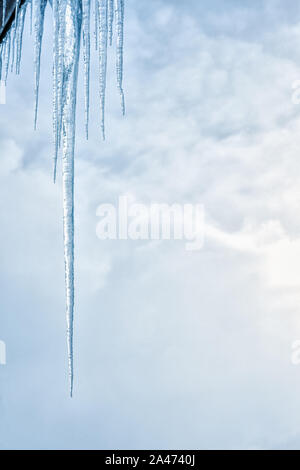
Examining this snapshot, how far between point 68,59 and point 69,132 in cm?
35

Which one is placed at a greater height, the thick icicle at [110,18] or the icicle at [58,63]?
the thick icicle at [110,18]

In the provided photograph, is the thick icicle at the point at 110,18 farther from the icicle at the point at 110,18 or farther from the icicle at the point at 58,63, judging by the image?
the icicle at the point at 58,63

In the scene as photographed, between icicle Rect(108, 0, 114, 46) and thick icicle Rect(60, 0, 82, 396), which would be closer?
thick icicle Rect(60, 0, 82, 396)

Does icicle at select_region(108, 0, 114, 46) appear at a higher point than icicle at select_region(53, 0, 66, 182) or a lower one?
higher

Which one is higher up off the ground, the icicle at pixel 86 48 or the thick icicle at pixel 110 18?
the thick icicle at pixel 110 18

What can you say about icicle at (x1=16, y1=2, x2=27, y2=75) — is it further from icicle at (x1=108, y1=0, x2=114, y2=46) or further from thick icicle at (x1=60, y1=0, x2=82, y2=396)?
icicle at (x1=108, y1=0, x2=114, y2=46)

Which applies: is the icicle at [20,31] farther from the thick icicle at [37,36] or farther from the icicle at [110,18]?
the icicle at [110,18]

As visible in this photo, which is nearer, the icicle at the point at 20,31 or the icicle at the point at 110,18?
the icicle at the point at 20,31

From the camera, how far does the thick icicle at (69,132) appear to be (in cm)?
228

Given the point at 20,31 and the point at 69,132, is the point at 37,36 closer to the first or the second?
the point at 20,31

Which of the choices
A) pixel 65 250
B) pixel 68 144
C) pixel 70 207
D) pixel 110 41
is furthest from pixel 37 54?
pixel 65 250

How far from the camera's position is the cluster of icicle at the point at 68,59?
7.50 feet

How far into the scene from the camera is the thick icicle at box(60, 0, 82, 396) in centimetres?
228

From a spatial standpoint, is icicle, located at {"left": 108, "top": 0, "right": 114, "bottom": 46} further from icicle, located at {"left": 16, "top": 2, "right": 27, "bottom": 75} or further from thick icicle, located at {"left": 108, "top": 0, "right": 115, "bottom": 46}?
icicle, located at {"left": 16, "top": 2, "right": 27, "bottom": 75}
